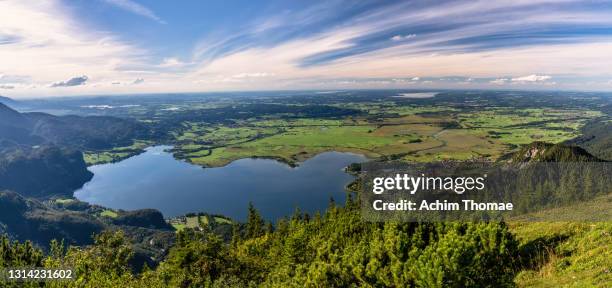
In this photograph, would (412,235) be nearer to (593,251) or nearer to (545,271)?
(545,271)

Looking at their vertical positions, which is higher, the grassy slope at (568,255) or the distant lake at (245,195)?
the grassy slope at (568,255)

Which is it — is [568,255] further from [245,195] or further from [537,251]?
[245,195]

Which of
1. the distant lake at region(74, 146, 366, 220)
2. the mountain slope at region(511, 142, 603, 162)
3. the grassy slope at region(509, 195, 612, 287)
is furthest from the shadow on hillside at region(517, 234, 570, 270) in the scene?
the mountain slope at region(511, 142, 603, 162)

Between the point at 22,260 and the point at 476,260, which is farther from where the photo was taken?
the point at 22,260

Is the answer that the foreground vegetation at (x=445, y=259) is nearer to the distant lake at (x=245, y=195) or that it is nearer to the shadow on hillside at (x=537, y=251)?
the shadow on hillside at (x=537, y=251)

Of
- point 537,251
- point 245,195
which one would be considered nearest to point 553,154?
point 245,195

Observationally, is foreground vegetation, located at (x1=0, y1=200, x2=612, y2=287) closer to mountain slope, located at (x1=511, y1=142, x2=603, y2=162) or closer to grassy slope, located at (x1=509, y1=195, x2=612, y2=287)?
grassy slope, located at (x1=509, y1=195, x2=612, y2=287)

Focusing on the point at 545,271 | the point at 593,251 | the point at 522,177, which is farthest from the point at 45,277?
the point at 522,177

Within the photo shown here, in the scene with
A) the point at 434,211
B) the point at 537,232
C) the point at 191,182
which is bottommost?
the point at 191,182

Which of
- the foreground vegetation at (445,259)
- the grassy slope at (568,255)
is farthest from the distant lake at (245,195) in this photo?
Result: the grassy slope at (568,255)

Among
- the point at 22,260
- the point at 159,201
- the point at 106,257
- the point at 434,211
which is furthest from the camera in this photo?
the point at 159,201

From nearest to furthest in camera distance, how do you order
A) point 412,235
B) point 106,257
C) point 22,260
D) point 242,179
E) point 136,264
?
point 412,235 → point 22,260 → point 106,257 → point 136,264 → point 242,179
